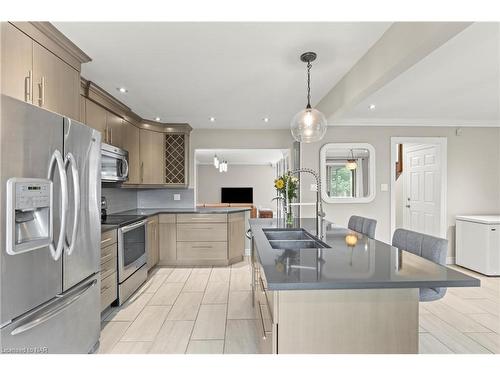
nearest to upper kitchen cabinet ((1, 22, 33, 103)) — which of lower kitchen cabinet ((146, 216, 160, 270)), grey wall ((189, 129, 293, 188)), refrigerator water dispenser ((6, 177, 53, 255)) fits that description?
refrigerator water dispenser ((6, 177, 53, 255))

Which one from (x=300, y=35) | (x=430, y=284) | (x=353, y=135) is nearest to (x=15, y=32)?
(x=300, y=35)

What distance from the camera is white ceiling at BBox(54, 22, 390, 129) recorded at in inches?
74.2

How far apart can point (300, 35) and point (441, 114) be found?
3261 millimetres

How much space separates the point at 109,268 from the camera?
2676mm

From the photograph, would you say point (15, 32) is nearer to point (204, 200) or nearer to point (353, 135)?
point (353, 135)

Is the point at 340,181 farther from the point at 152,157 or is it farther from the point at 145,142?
the point at 145,142

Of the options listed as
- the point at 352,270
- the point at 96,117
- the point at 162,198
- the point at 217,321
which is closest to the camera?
the point at 352,270

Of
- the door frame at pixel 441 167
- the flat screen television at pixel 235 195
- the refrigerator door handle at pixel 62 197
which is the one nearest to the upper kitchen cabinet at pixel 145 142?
the refrigerator door handle at pixel 62 197

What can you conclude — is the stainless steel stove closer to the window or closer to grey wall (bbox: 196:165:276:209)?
the window

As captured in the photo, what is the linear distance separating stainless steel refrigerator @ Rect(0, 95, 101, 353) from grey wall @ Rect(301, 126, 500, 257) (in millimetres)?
3383

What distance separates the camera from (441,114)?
4.12m

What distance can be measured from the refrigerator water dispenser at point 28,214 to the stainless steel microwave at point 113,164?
1.59m

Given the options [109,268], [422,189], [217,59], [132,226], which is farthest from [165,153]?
Answer: [422,189]

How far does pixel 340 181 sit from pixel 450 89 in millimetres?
1888
